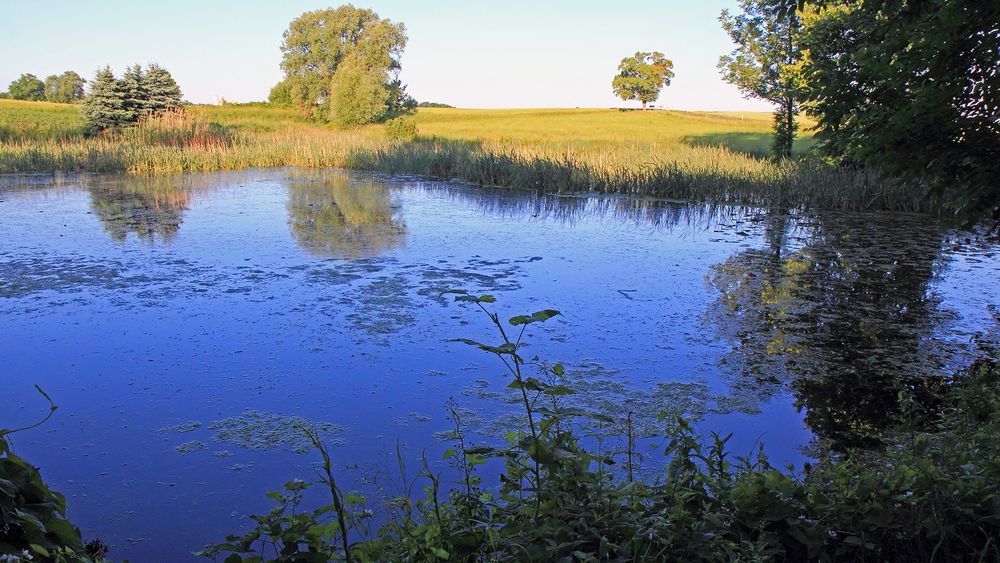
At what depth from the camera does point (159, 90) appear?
26531 mm

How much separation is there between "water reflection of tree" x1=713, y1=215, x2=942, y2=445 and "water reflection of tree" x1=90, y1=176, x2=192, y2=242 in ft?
21.9

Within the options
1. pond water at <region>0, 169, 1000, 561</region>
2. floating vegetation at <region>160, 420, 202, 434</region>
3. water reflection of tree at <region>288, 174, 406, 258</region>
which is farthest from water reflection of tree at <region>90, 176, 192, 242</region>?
floating vegetation at <region>160, 420, 202, 434</region>

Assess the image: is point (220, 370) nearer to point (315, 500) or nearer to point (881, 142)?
point (315, 500)

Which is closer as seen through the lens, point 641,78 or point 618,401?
point 618,401

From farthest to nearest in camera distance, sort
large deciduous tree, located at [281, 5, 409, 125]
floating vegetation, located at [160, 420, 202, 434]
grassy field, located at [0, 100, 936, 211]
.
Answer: large deciduous tree, located at [281, 5, 409, 125] → grassy field, located at [0, 100, 936, 211] → floating vegetation, located at [160, 420, 202, 434]

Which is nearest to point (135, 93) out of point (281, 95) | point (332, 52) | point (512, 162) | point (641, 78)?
point (512, 162)

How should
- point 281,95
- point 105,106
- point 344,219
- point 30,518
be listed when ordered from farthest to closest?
1. point 281,95
2. point 105,106
3. point 344,219
4. point 30,518

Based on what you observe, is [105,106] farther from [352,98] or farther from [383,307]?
[383,307]

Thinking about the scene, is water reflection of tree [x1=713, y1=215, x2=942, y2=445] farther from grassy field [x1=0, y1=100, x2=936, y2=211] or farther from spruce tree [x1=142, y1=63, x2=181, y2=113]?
spruce tree [x1=142, y1=63, x2=181, y2=113]

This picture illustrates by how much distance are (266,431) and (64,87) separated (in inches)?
3766

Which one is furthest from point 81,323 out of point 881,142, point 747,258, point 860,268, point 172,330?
point 860,268

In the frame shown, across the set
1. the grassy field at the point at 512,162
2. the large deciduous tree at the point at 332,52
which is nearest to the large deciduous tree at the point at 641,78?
the large deciduous tree at the point at 332,52

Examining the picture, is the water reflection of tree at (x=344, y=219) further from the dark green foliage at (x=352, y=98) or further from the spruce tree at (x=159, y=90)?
the dark green foliage at (x=352, y=98)

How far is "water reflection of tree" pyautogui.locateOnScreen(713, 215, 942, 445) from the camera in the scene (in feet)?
13.3
